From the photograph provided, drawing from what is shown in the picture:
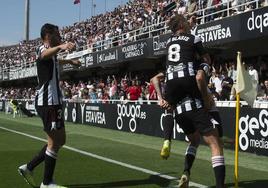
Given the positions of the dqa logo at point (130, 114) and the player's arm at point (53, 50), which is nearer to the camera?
the player's arm at point (53, 50)

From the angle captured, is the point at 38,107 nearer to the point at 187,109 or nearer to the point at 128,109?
the point at 187,109

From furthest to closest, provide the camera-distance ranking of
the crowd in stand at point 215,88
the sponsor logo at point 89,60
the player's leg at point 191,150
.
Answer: the sponsor logo at point 89,60
the crowd in stand at point 215,88
the player's leg at point 191,150

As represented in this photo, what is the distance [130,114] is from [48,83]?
45.1ft

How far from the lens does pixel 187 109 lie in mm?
6578

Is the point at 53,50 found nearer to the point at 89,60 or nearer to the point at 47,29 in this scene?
the point at 47,29

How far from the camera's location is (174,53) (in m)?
6.81

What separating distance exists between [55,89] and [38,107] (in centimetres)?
36

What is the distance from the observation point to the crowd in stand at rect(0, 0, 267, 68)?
809 inches

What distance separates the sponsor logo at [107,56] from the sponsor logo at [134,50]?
4.44 feet

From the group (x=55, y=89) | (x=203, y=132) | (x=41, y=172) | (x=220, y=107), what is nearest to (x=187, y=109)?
(x=203, y=132)

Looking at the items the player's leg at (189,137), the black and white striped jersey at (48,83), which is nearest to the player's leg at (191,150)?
the player's leg at (189,137)

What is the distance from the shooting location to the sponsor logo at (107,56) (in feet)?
98.4

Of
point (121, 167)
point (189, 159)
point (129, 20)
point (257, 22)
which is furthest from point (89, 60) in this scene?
point (189, 159)

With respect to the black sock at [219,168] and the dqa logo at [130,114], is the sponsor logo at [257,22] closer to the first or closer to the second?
the dqa logo at [130,114]
